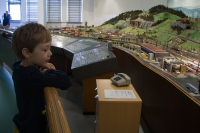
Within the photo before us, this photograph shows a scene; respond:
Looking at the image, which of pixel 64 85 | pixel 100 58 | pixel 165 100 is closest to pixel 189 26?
pixel 100 58

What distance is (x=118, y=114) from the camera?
213cm

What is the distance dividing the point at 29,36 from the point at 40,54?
138 millimetres

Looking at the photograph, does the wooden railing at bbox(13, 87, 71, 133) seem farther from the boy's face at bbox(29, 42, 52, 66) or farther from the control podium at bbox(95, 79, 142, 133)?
the control podium at bbox(95, 79, 142, 133)

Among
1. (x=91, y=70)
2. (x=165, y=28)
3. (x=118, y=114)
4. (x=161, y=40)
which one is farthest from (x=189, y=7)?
(x=118, y=114)

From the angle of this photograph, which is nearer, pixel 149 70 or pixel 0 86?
pixel 149 70

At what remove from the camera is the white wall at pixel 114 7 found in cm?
772

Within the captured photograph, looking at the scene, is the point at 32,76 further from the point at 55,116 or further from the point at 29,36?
the point at 55,116

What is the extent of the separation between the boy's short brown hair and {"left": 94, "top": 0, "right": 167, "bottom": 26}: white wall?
6282mm

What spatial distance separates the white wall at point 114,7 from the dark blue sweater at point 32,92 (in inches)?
249

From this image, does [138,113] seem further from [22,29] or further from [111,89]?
[22,29]

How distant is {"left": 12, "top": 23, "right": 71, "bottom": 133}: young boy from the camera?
4.43 ft

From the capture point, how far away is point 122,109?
2.12 m

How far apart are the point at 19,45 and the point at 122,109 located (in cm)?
116

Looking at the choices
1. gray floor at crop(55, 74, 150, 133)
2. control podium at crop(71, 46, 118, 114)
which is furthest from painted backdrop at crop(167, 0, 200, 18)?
gray floor at crop(55, 74, 150, 133)
